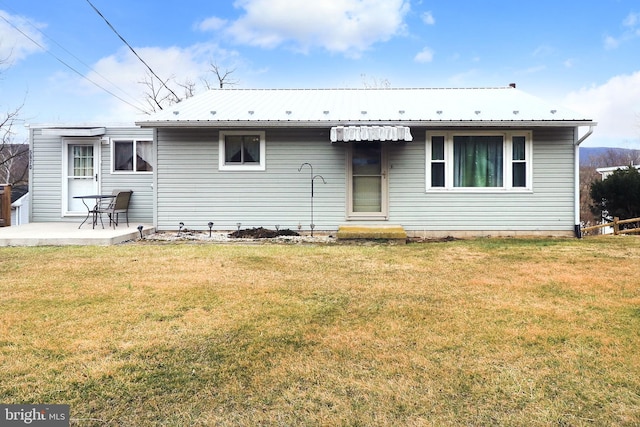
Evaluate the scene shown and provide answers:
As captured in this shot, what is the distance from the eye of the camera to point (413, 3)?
15.9m

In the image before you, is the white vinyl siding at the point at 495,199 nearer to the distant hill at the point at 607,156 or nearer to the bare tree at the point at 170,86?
the bare tree at the point at 170,86

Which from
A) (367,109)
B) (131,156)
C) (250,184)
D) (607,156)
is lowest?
(250,184)

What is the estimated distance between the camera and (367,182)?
9.62 metres

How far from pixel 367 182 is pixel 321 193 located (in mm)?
1099

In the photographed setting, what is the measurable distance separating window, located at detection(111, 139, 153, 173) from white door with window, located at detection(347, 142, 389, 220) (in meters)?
5.71

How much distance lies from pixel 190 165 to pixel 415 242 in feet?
17.6

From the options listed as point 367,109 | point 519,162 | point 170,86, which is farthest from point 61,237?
point 170,86

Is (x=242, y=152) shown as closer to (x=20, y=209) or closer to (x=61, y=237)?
(x=61, y=237)

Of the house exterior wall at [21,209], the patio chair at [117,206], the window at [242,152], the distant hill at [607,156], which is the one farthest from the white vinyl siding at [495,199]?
the distant hill at [607,156]

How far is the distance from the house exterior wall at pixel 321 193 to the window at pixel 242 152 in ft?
0.53

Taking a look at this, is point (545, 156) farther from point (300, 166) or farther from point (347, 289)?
point (347, 289)

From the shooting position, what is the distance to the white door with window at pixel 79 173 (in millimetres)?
11359

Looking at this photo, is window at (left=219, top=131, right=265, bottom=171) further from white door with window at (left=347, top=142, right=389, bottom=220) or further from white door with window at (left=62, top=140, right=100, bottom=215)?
white door with window at (left=62, top=140, right=100, bottom=215)

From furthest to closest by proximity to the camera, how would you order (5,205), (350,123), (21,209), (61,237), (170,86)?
(170,86)
(21,209)
(5,205)
(350,123)
(61,237)
